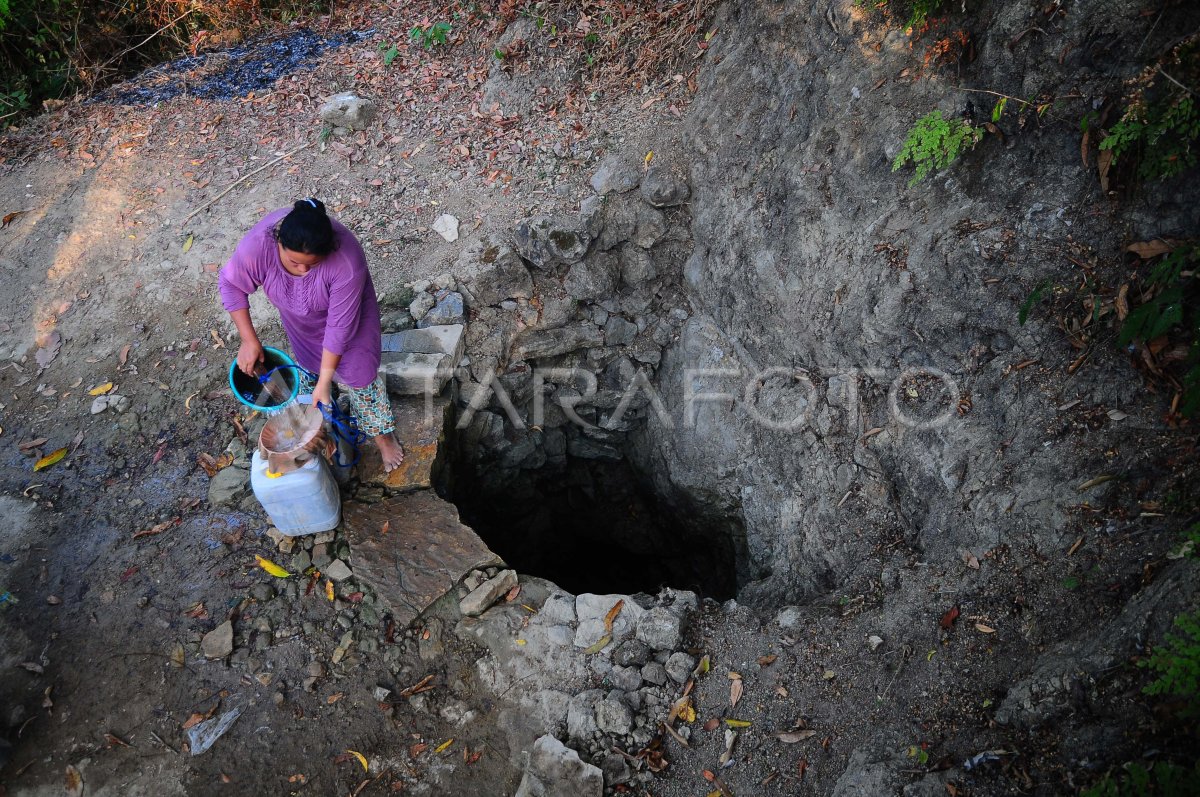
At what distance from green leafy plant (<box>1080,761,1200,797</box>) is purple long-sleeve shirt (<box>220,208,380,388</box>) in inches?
133

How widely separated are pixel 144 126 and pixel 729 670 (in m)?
6.74

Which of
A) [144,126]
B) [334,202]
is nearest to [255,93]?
[144,126]

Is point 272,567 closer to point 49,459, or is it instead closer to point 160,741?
point 160,741

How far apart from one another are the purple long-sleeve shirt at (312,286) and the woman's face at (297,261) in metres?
0.05

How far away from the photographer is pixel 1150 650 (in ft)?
7.72

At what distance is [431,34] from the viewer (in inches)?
258

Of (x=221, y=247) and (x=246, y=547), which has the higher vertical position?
(x=221, y=247)

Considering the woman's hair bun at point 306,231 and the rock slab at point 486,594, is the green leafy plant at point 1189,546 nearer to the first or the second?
the rock slab at point 486,594

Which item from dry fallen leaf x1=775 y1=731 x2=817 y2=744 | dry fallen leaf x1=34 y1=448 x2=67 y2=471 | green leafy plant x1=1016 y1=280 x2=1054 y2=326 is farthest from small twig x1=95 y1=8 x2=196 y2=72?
dry fallen leaf x1=775 y1=731 x2=817 y2=744

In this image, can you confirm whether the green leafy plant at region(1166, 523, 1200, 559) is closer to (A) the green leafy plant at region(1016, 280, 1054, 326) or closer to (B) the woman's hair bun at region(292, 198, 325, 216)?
(A) the green leafy plant at region(1016, 280, 1054, 326)

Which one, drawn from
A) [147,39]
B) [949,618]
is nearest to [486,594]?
[949,618]

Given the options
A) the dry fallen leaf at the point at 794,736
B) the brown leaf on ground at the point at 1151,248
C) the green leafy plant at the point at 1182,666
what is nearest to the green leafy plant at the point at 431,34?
the brown leaf on ground at the point at 1151,248

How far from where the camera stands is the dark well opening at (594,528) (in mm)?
5641

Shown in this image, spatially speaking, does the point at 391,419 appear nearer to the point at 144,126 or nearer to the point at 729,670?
the point at 729,670
